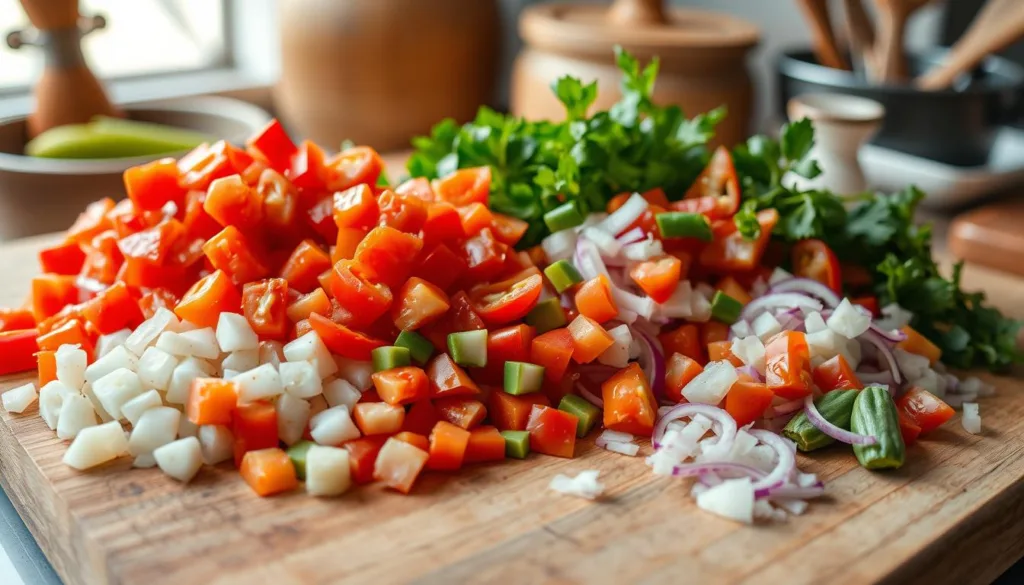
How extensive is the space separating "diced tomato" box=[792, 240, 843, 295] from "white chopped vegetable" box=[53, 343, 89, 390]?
1.15 meters

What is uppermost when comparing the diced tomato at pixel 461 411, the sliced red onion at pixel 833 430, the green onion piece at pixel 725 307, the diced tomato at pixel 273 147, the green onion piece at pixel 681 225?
the diced tomato at pixel 273 147

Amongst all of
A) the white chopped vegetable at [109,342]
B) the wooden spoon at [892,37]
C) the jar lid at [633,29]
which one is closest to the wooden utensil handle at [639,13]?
the jar lid at [633,29]

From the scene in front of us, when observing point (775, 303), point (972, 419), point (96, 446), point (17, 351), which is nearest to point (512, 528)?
point (96, 446)

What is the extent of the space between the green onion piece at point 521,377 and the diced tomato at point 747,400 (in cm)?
28

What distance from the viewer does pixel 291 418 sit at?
51.4 inches

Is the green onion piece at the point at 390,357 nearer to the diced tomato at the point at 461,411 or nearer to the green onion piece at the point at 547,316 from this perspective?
the diced tomato at the point at 461,411

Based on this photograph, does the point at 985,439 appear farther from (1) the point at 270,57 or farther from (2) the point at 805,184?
(1) the point at 270,57

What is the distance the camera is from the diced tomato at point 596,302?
1459mm

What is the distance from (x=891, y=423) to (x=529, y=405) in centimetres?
51

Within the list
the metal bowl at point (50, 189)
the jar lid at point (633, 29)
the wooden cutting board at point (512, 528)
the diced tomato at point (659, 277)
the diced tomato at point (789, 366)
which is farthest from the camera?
the jar lid at point (633, 29)

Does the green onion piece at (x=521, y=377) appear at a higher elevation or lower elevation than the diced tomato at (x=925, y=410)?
higher

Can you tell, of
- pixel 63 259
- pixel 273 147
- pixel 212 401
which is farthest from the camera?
pixel 63 259

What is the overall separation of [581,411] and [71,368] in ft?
2.39

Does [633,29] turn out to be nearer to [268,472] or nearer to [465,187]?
[465,187]
